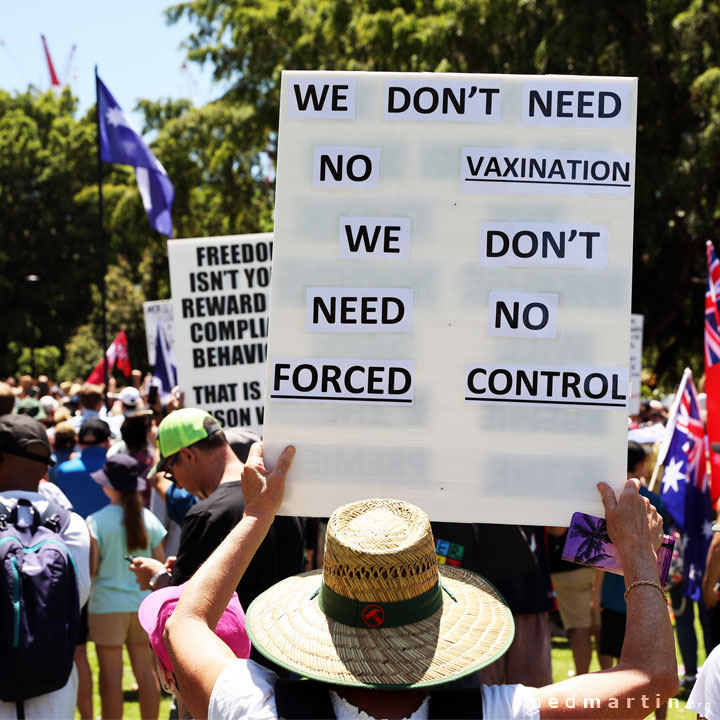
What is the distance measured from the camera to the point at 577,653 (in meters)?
6.35

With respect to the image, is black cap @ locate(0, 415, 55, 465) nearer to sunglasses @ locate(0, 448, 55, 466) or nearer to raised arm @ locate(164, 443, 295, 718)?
sunglasses @ locate(0, 448, 55, 466)

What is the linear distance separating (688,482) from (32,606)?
14.5ft

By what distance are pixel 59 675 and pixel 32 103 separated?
163 ft

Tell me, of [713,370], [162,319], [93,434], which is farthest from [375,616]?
[162,319]

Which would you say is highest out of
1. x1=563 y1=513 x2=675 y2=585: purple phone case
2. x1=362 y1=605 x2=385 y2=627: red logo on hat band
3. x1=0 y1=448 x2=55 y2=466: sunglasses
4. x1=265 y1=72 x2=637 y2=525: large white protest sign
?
x1=265 y1=72 x2=637 y2=525: large white protest sign

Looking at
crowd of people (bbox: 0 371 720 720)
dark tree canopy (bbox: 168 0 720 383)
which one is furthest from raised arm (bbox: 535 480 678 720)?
dark tree canopy (bbox: 168 0 720 383)

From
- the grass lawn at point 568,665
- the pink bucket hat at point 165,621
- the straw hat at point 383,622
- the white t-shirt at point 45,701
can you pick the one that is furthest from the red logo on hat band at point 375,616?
the grass lawn at point 568,665

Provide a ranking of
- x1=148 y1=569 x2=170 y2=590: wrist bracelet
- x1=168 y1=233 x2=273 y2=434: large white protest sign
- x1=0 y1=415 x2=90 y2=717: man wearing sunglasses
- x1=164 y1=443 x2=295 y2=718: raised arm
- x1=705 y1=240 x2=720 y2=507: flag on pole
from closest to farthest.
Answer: x1=164 y1=443 x2=295 y2=718: raised arm → x1=0 y1=415 x2=90 y2=717: man wearing sunglasses → x1=148 y1=569 x2=170 y2=590: wrist bracelet → x1=705 y1=240 x2=720 y2=507: flag on pole → x1=168 y1=233 x2=273 y2=434: large white protest sign

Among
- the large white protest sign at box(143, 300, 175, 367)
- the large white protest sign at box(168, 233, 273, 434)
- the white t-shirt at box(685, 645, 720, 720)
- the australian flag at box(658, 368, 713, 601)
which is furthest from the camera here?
the large white protest sign at box(143, 300, 175, 367)

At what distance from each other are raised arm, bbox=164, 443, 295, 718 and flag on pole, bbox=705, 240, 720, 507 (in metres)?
2.79

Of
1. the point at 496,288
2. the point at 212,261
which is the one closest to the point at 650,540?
the point at 496,288

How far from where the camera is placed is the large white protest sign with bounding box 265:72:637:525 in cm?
272

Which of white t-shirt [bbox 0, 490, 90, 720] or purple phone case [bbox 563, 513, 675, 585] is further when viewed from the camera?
white t-shirt [bbox 0, 490, 90, 720]

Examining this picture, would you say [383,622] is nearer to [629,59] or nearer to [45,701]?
[45,701]
